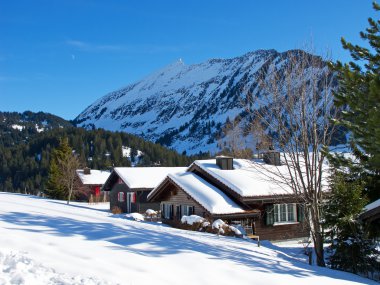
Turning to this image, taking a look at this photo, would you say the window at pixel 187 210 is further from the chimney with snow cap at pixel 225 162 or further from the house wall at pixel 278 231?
the house wall at pixel 278 231

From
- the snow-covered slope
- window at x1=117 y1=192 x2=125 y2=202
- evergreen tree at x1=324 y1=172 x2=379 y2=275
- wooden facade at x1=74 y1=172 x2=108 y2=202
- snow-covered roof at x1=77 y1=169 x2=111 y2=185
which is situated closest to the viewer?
the snow-covered slope


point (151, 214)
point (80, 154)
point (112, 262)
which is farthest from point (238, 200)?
point (80, 154)

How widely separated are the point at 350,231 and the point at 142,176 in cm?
2959

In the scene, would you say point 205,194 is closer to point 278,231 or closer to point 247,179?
point 247,179

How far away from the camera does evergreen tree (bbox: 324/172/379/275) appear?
15023 millimetres

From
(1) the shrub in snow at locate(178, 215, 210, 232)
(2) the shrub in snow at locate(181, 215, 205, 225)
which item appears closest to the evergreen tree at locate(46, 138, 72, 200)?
(1) the shrub in snow at locate(178, 215, 210, 232)

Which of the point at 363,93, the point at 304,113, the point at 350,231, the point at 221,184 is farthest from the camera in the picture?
the point at 221,184

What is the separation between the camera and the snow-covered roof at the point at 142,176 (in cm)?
4062

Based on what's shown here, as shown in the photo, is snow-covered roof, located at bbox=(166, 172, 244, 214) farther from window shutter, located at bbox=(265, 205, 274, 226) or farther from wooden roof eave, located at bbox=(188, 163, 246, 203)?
window shutter, located at bbox=(265, 205, 274, 226)

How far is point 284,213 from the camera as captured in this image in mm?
26281

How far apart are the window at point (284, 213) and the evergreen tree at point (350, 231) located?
1037 cm

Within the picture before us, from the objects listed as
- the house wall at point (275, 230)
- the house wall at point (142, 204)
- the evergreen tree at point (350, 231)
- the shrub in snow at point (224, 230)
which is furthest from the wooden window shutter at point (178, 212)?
the evergreen tree at point (350, 231)

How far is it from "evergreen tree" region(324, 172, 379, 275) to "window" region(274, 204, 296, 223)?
10368 millimetres

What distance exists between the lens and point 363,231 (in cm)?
1533
